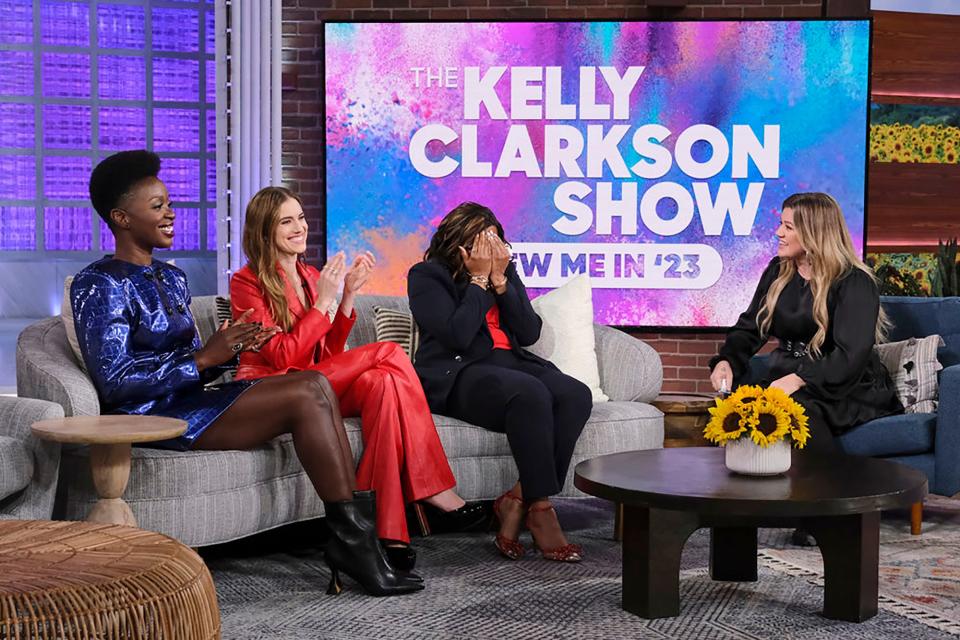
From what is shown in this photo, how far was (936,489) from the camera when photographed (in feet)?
13.3

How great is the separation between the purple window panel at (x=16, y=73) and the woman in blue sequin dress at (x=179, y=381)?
639 cm

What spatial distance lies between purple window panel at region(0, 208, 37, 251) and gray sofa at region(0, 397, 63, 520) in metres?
6.55

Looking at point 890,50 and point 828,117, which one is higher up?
point 890,50

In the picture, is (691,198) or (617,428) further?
(691,198)

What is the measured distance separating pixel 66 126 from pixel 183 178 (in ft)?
3.12

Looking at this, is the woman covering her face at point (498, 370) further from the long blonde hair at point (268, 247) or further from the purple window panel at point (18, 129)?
the purple window panel at point (18, 129)

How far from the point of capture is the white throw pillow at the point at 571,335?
4270mm

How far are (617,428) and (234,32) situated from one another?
3252 millimetres

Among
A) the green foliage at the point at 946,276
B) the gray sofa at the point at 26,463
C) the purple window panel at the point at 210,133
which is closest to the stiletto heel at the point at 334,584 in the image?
the gray sofa at the point at 26,463

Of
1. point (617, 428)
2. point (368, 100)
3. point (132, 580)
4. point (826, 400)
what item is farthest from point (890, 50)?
point (132, 580)

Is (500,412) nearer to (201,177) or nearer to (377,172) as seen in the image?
(377,172)

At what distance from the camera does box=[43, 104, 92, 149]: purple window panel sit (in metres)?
9.04

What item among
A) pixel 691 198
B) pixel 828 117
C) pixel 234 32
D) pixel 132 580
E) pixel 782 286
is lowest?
pixel 132 580

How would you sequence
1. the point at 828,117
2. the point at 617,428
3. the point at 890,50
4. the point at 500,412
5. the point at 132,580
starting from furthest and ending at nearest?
the point at 890,50, the point at 828,117, the point at 617,428, the point at 500,412, the point at 132,580
